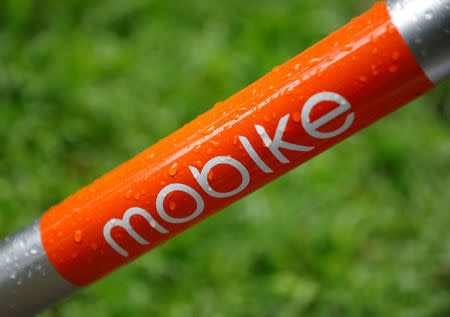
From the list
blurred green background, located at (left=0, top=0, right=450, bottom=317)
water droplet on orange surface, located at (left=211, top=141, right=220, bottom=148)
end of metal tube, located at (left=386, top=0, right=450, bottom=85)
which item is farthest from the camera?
blurred green background, located at (left=0, top=0, right=450, bottom=317)

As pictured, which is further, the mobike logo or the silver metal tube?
the silver metal tube

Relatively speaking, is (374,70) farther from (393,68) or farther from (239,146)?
(239,146)

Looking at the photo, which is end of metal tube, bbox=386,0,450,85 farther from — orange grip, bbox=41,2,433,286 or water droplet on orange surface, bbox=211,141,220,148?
water droplet on orange surface, bbox=211,141,220,148

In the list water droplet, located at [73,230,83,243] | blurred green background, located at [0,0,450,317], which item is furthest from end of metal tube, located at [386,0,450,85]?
blurred green background, located at [0,0,450,317]

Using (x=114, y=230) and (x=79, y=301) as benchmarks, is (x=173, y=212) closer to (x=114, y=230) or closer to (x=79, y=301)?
(x=114, y=230)

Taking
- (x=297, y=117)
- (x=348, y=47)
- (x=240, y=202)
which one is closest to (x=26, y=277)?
(x=297, y=117)

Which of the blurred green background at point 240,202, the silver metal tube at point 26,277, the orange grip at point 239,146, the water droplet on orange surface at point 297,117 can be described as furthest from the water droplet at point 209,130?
the blurred green background at point 240,202

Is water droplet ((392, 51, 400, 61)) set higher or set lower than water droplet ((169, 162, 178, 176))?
lower

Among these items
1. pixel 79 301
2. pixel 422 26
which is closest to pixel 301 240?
pixel 79 301
